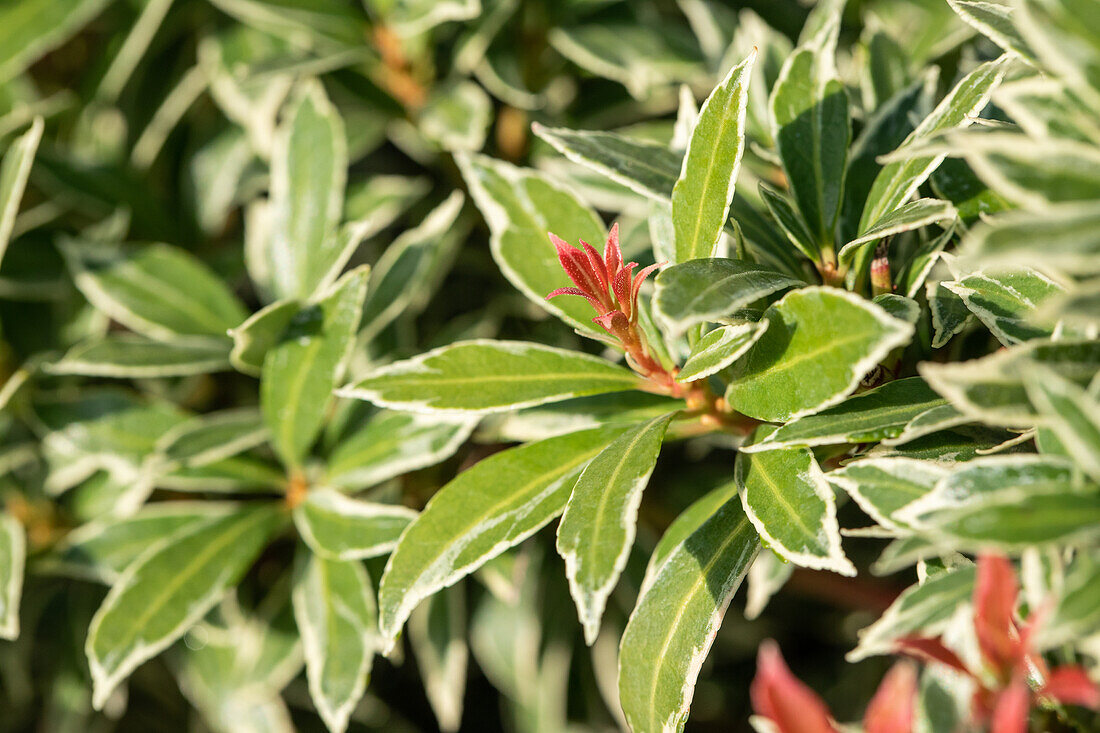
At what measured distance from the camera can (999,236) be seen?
21.3 inches

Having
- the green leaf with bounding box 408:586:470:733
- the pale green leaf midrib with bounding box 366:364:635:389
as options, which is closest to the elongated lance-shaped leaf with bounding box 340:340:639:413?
the pale green leaf midrib with bounding box 366:364:635:389

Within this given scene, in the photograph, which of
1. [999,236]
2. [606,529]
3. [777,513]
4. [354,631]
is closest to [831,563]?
[777,513]

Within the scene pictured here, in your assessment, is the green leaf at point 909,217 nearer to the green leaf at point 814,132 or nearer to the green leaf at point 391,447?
the green leaf at point 814,132

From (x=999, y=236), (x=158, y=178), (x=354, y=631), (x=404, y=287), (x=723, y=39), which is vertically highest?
(x=999, y=236)

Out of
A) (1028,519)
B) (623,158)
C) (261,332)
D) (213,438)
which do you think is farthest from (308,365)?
(1028,519)

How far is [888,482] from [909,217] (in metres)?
0.20

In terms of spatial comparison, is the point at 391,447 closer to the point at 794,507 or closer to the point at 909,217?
the point at 794,507

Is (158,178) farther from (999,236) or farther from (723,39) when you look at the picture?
(999,236)

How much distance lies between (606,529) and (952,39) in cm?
86

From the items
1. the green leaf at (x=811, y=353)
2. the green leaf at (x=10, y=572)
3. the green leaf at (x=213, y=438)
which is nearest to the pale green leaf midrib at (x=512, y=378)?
the green leaf at (x=811, y=353)

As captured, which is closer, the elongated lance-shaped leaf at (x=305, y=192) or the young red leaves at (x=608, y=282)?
the young red leaves at (x=608, y=282)

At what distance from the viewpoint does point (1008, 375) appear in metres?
0.62

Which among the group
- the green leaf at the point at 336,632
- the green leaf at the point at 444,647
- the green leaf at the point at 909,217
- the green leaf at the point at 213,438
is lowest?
the green leaf at the point at 444,647

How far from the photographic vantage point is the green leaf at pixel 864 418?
0.76 meters
